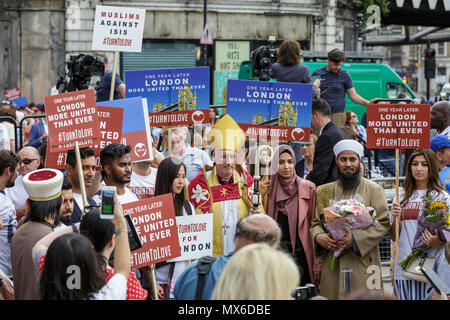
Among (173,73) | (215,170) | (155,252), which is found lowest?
(155,252)

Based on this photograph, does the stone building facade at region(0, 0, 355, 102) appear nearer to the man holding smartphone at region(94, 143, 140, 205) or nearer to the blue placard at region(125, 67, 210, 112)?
the blue placard at region(125, 67, 210, 112)

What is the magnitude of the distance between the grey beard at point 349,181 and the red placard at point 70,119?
2.18 metres

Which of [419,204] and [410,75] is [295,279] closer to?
[419,204]

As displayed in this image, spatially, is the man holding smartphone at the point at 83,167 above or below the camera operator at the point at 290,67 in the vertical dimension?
below

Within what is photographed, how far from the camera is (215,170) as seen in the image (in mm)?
7473

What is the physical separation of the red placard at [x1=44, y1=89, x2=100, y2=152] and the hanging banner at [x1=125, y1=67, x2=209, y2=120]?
1614mm

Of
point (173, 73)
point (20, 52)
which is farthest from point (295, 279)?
point (20, 52)

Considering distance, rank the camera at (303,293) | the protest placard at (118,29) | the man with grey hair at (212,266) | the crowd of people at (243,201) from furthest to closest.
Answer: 1. the protest placard at (118,29)
2. the crowd of people at (243,201)
3. the camera at (303,293)
4. the man with grey hair at (212,266)

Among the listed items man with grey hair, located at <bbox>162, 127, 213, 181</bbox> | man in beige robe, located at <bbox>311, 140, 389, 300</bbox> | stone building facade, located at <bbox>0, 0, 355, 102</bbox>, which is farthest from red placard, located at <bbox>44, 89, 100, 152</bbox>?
stone building facade, located at <bbox>0, 0, 355, 102</bbox>

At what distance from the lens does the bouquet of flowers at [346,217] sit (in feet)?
22.7

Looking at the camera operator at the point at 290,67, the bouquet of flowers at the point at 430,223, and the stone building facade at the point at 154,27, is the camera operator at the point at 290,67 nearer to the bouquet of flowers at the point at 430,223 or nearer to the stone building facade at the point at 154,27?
the bouquet of flowers at the point at 430,223

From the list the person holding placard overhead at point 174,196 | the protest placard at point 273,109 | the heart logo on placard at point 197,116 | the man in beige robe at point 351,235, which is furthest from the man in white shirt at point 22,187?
the man in beige robe at point 351,235

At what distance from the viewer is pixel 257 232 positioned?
476cm
